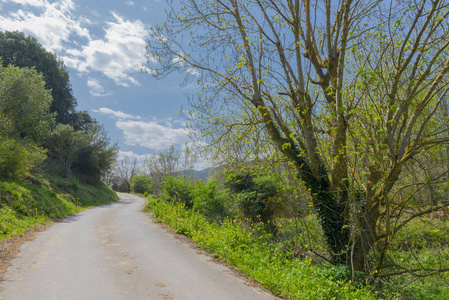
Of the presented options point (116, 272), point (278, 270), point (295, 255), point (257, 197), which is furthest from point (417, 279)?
point (257, 197)

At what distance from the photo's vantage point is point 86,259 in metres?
7.07

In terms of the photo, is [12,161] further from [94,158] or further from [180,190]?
[94,158]

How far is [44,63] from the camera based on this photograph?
36.2 m

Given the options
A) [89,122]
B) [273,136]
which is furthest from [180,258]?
[89,122]

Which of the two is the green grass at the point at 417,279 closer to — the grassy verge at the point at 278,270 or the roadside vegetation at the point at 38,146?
the grassy verge at the point at 278,270

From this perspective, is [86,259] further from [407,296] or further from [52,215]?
[52,215]

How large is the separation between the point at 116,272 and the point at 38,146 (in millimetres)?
25390

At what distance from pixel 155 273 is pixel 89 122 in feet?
134

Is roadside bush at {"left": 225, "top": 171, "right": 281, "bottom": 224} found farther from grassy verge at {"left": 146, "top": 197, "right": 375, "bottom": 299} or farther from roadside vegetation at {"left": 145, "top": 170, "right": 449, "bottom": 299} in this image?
grassy verge at {"left": 146, "top": 197, "right": 375, "bottom": 299}

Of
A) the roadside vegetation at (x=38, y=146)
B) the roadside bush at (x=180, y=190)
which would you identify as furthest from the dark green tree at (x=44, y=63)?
the roadside bush at (x=180, y=190)

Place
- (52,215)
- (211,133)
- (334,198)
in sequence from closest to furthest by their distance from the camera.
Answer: (334,198) < (211,133) < (52,215)

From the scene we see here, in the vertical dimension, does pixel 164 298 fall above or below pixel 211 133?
below

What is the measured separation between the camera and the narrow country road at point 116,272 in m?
5.05

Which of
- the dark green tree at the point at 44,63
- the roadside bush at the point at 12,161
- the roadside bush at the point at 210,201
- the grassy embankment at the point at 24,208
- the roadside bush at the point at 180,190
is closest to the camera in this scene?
the grassy embankment at the point at 24,208
